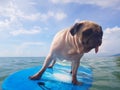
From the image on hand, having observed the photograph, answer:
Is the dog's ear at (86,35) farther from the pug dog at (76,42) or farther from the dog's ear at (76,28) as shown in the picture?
the dog's ear at (76,28)

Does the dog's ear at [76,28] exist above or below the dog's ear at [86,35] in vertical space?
above

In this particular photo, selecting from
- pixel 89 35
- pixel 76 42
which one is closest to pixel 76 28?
pixel 76 42

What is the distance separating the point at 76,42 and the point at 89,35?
632mm

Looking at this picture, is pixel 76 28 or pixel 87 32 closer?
pixel 87 32

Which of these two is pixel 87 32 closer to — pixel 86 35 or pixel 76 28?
pixel 86 35

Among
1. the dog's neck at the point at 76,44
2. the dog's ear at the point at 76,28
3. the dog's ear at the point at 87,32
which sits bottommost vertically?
the dog's neck at the point at 76,44

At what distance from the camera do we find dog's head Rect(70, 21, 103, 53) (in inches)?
190

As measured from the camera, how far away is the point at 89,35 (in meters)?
4.86

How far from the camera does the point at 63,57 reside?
6180 millimetres

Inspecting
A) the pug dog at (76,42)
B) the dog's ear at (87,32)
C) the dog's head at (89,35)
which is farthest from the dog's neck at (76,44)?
the dog's ear at (87,32)

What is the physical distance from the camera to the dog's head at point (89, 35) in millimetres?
4832

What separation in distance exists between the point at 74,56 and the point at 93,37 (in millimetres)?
1252

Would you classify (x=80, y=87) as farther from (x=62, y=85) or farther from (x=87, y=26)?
(x=87, y=26)

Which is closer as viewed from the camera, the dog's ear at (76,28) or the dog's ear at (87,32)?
the dog's ear at (87,32)
